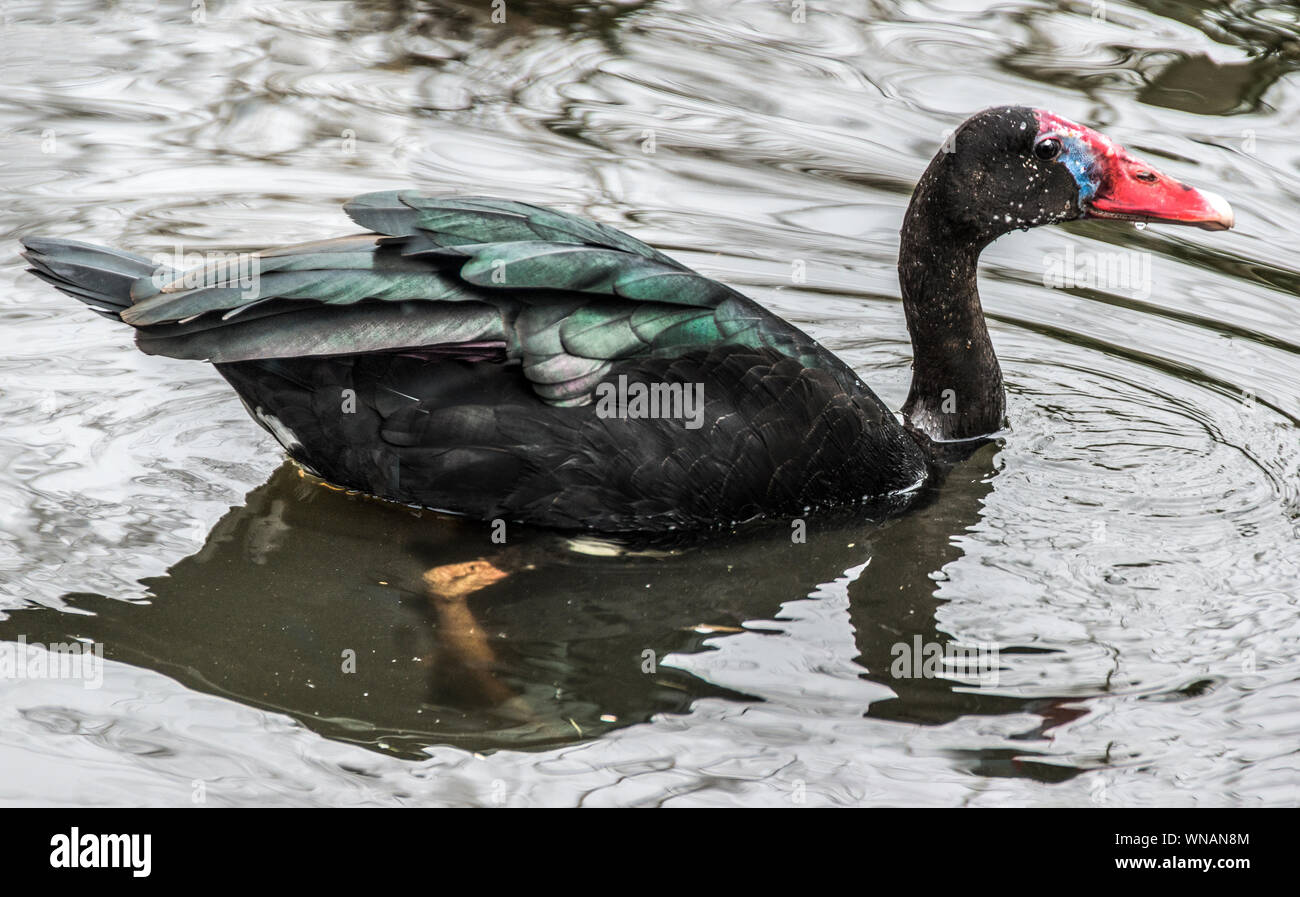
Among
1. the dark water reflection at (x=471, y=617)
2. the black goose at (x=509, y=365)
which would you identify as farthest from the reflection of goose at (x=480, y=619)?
the black goose at (x=509, y=365)

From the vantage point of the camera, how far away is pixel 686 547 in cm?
548

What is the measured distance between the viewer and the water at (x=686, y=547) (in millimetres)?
4465

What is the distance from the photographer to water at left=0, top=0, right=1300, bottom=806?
446cm

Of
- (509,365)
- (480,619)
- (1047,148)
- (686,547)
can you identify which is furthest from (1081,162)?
(480,619)

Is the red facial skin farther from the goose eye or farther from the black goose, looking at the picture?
the black goose

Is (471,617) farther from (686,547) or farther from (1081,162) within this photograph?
(1081,162)

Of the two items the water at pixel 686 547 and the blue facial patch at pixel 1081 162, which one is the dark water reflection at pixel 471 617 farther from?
the blue facial patch at pixel 1081 162

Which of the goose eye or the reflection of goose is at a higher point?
the goose eye

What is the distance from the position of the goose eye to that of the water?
1175mm

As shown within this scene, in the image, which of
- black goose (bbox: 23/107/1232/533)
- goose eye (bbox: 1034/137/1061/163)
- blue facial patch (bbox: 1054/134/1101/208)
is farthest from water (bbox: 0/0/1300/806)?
goose eye (bbox: 1034/137/1061/163)

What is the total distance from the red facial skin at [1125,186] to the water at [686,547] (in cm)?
95

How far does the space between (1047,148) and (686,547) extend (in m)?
2.07

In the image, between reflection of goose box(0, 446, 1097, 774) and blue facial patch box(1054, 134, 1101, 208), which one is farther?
blue facial patch box(1054, 134, 1101, 208)

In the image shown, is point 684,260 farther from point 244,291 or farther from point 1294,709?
point 1294,709
